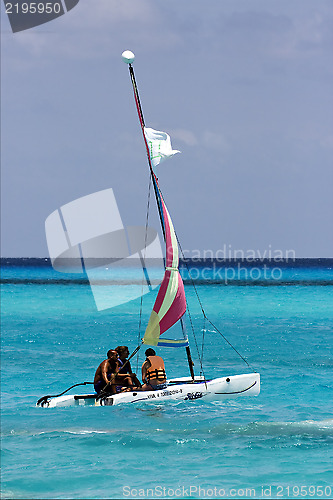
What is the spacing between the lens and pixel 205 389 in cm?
1645

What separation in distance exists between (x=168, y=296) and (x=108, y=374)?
2.28 metres

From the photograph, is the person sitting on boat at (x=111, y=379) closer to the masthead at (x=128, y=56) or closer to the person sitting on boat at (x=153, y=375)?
the person sitting on boat at (x=153, y=375)

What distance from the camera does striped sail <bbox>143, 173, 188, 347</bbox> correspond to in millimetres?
16516

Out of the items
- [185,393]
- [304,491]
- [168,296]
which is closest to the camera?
[304,491]

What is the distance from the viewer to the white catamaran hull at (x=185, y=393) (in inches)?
610

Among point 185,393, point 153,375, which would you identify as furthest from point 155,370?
point 185,393

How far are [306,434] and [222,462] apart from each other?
2.42 metres

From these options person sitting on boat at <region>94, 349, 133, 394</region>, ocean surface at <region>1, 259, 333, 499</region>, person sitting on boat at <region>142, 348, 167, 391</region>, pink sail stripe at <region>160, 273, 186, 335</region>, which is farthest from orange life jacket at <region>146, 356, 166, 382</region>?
pink sail stripe at <region>160, 273, 186, 335</region>

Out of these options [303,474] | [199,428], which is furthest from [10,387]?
[303,474]

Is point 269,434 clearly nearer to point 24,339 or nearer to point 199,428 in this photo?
point 199,428

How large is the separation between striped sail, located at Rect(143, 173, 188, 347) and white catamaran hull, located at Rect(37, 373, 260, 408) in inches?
44.5

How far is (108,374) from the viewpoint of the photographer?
52.6 ft

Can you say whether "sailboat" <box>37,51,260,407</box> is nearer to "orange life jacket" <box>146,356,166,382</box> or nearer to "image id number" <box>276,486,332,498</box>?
"orange life jacket" <box>146,356,166,382</box>
